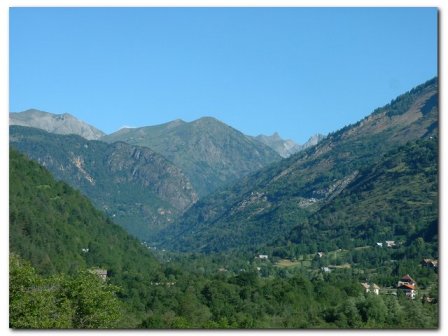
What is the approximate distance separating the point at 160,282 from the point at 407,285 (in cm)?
3289

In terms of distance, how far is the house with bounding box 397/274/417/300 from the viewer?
99.2 metres

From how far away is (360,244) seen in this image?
196 metres

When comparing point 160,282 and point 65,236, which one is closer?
point 160,282

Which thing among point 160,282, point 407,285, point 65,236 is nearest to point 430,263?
point 407,285

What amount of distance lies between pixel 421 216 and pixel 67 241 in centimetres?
8811

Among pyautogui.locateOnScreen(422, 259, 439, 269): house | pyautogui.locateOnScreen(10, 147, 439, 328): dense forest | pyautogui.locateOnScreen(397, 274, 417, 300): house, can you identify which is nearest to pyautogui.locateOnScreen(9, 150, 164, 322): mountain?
pyautogui.locateOnScreen(10, 147, 439, 328): dense forest

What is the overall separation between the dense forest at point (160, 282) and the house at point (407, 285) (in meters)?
1.44

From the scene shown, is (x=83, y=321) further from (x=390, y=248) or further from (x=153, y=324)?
(x=390, y=248)

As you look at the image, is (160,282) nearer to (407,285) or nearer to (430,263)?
(407,285)

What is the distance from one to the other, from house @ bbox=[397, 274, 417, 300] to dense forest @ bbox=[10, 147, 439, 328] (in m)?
1.44

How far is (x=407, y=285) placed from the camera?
106 metres
